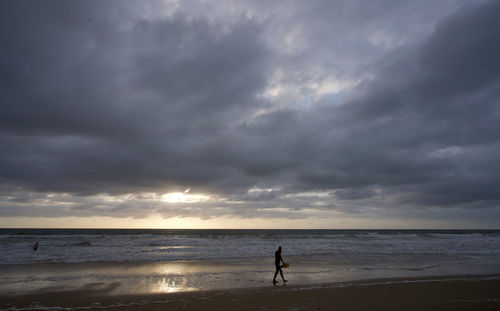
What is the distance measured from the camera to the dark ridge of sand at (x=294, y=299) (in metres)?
10.6

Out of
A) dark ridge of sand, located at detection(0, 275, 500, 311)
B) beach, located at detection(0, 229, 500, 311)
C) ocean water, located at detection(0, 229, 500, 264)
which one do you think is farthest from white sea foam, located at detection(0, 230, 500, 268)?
dark ridge of sand, located at detection(0, 275, 500, 311)

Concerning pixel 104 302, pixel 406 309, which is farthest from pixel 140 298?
pixel 406 309

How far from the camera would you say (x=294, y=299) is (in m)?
11.5

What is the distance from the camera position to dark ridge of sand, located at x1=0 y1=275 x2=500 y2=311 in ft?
A: 34.9

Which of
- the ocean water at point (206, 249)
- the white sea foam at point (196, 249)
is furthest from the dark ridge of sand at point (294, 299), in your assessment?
the white sea foam at point (196, 249)

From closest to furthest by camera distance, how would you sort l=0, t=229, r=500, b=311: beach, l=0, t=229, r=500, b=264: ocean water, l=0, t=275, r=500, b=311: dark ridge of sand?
l=0, t=275, r=500, b=311: dark ridge of sand
l=0, t=229, r=500, b=311: beach
l=0, t=229, r=500, b=264: ocean water

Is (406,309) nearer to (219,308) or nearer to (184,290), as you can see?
(219,308)

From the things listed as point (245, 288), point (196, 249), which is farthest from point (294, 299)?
point (196, 249)

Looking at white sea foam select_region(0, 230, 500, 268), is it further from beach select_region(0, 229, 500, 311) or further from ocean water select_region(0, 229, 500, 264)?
beach select_region(0, 229, 500, 311)

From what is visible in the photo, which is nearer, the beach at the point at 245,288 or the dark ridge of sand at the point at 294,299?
the dark ridge of sand at the point at 294,299

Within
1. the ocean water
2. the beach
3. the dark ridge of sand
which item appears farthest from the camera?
the ocean water

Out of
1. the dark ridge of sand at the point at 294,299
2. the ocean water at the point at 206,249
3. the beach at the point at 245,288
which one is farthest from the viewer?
the ocean water at the point at 206,249

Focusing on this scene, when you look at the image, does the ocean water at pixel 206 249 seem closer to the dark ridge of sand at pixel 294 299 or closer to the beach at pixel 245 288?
the beach at pixel 245 288

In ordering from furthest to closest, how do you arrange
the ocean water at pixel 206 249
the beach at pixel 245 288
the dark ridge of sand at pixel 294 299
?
the ocean water at pixel 206 249 → the beach at pixel 245 288 → the dark ridge of sand at pixel 294 299
